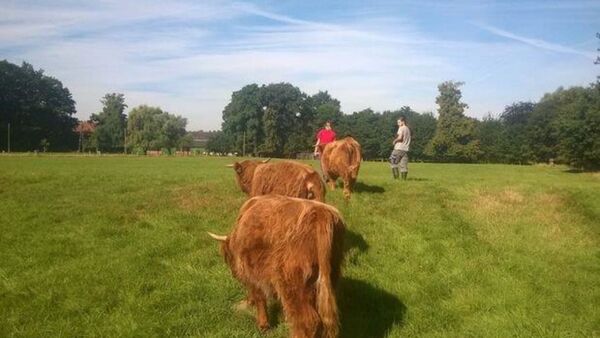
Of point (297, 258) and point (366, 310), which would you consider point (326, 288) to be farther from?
point (366, 310)

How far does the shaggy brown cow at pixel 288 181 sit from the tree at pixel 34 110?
3427 inches

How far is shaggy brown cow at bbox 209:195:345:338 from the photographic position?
5.24 m

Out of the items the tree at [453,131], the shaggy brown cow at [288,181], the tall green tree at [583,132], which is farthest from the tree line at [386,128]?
the shaggy brown cow at [288,181]

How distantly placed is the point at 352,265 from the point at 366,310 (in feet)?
5.92

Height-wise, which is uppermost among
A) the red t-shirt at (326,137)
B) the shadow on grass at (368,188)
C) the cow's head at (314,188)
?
the red t-shirt at (326,137)

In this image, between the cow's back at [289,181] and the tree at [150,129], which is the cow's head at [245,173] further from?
the tree at [150,129]

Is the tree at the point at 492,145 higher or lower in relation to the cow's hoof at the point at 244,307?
higher

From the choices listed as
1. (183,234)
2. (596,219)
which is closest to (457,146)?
(596,219)

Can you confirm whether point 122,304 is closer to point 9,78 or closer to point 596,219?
point 596,219

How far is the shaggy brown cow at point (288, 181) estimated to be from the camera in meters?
10.3

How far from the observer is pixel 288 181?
10570 millimetres

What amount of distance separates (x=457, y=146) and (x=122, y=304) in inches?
3094

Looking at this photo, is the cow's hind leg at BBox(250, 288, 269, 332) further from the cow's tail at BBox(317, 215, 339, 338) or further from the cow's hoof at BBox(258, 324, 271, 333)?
the cow's tail at BBox(317, 215, 339, 338)

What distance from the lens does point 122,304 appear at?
786 cm
